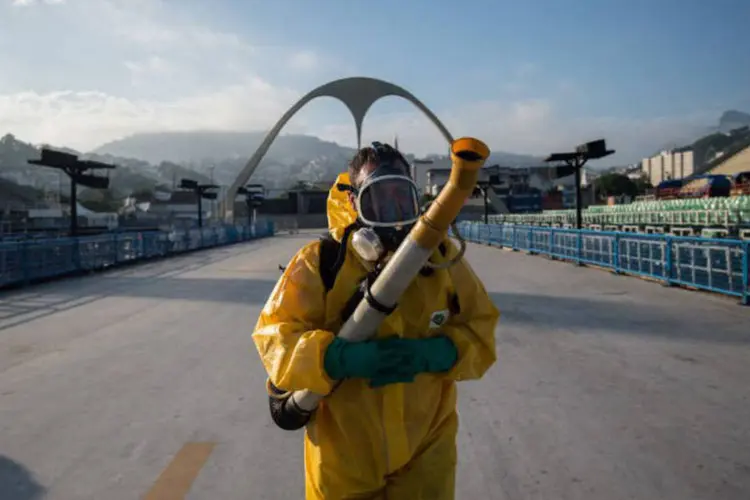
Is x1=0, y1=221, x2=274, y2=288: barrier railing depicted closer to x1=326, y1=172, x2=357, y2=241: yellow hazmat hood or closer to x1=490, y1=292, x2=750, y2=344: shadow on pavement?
x1=490, y1=292, x2=750, y2=344: shadow on pavement

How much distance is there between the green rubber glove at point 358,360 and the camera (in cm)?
179

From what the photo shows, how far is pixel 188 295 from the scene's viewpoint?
13453 millimetres

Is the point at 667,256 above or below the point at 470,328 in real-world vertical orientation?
below

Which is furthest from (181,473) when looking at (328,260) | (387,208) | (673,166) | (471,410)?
(673,166)

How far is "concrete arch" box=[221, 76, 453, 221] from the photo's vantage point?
90000mm

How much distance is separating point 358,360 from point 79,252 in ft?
64.3

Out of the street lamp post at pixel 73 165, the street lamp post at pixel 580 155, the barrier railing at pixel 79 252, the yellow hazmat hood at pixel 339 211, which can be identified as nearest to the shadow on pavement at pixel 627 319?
the yellow hazmat hood at pixel 339 211

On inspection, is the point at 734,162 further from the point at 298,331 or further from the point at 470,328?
the point at 298,331

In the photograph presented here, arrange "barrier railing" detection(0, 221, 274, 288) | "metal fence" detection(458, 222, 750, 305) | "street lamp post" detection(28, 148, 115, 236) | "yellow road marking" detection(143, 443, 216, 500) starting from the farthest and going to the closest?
"street lamp post" detection(28, 148, 115, 236) → "barrier railing" detection(0, 221, 274, 288) → "metal fence" detection(458, 222, 750, 305) → "yellow road marking" detection(143, 443, 216, 500)

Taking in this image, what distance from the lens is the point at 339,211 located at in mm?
2150

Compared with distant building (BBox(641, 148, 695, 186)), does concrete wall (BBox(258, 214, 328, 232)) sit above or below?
below

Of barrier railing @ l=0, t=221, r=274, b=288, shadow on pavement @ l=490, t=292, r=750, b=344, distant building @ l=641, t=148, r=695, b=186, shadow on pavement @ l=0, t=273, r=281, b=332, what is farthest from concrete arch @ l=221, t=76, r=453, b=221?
shadow on pavement @ l=490, t=292, r=750, b=344

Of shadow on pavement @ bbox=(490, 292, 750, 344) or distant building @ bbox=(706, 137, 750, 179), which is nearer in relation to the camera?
shadow on pavement @ bbox=(490, 292, 750, 344)

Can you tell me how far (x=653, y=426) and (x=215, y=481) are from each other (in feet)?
10.2
